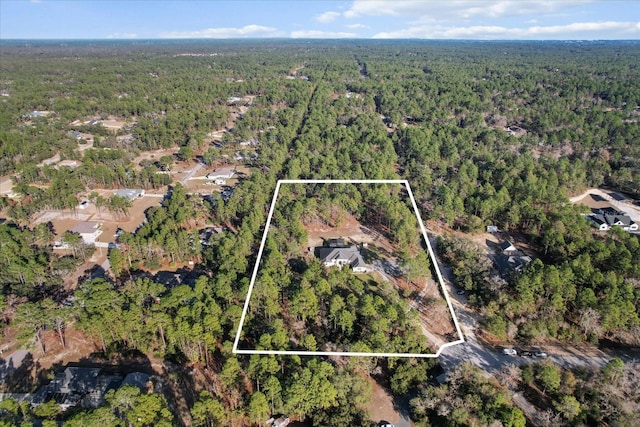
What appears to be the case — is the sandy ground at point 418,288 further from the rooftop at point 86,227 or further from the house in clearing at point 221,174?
the rooftop at point 86,227

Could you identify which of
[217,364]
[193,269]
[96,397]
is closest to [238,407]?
[217,364]

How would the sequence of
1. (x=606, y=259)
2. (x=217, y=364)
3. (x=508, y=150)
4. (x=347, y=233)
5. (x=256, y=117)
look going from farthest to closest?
(x=256, y=117) < (x=508, y=150) < (x=347, y=233) < (x=606, y=259) < (x=217, y=364)

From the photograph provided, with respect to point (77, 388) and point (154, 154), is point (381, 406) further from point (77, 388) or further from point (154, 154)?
point (154, 154)

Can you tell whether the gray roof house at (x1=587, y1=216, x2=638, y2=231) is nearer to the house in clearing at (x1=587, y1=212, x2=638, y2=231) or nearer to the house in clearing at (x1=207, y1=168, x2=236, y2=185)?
the house in clearing at (x1=587, y1=212, x2=638, y2=231)

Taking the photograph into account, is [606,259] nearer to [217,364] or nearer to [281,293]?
[281,293]

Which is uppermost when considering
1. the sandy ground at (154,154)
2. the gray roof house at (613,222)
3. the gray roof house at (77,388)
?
the sandy ground at (154,154)

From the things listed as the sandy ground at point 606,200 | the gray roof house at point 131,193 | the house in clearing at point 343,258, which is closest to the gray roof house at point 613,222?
the sandy ground at point 606,200
